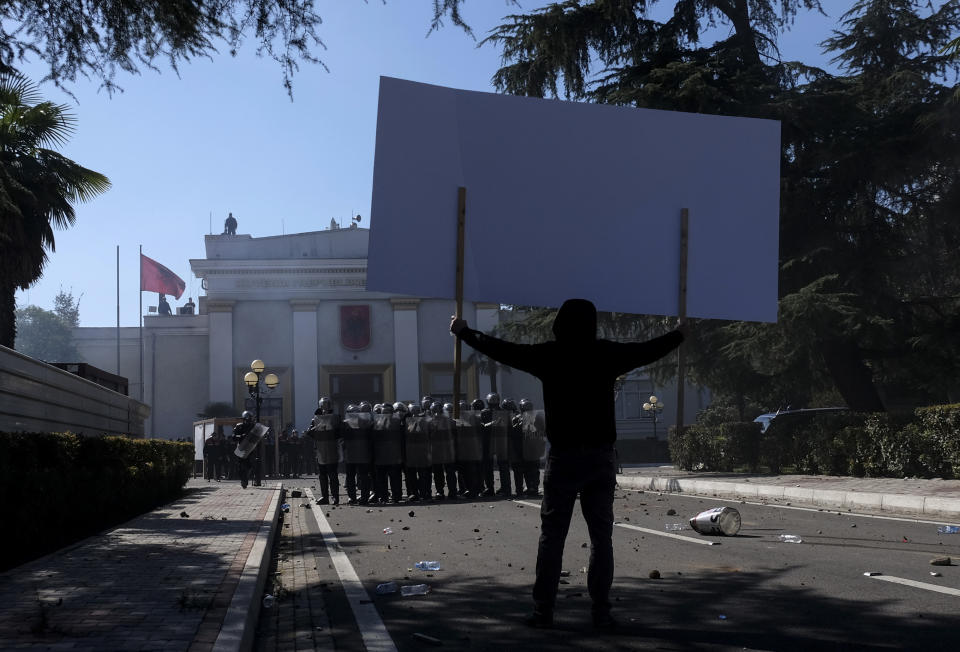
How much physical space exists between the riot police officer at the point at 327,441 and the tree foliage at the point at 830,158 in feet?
28.6

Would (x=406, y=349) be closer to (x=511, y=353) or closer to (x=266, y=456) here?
(x=266, y=456)

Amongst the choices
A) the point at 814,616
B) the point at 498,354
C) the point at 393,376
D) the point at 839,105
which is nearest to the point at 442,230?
the point at 498,354

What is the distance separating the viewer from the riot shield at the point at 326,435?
19188mm

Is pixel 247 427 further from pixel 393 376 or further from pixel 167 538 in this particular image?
pixel 393 376

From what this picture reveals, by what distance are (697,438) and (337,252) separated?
3710cm

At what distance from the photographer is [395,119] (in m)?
8.60

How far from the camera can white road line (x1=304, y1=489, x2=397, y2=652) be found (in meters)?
5.97

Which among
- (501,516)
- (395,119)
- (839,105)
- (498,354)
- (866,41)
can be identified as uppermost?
(866,41)

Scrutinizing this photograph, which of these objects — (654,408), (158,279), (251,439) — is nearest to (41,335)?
(158,279)

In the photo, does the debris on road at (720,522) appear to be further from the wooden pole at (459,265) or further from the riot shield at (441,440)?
the riot shield at (441,440)

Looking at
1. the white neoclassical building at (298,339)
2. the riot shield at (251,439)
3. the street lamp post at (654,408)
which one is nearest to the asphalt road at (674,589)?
the riot shield at (251,439)

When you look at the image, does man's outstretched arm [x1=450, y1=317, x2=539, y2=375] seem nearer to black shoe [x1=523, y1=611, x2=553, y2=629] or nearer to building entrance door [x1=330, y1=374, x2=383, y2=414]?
black shoe [x1=523, y1=611, x2=553, y2=629]

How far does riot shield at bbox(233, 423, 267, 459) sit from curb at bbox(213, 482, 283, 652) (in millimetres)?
16756

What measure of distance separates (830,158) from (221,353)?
41.8m
